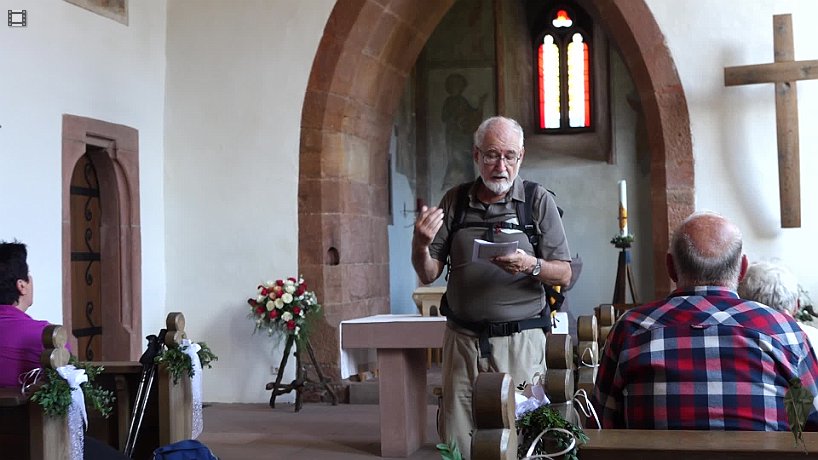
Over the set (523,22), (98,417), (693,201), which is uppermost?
(523,22)

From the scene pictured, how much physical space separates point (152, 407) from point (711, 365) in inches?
111

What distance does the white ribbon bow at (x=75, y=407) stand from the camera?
363cm

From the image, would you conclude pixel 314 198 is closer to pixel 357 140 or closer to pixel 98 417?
pixel 357 140

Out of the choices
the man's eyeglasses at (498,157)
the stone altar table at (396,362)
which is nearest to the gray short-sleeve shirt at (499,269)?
the man's eyeglasses at (498,157)

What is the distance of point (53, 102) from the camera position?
277 inches

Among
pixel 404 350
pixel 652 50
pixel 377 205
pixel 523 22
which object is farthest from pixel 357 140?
pixel 523 22

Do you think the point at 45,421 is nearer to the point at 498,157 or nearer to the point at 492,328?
the point at 492,328

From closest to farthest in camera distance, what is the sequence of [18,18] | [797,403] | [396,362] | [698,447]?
[797,403]
[698,447]
[396,362]
[18,18]

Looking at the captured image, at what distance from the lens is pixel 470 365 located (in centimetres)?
387

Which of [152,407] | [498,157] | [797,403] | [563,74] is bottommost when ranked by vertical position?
[152,407]

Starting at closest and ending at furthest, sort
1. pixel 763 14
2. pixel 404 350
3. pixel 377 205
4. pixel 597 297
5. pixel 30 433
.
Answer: pixel 30 433 < pixel 404 350 < pixel 763 14 < pixel 377 205 < pixel 597 297

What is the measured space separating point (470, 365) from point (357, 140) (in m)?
5.01

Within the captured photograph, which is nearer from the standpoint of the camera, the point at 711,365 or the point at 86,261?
the point at 711,365

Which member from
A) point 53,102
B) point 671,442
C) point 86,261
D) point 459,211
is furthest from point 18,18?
point 671,442
